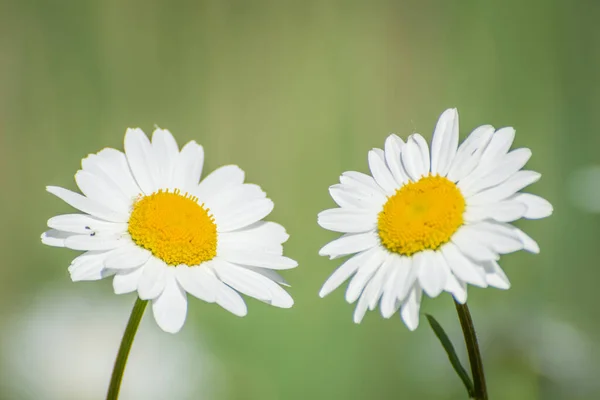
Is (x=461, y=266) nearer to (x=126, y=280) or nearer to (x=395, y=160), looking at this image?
(x=395, y=160)

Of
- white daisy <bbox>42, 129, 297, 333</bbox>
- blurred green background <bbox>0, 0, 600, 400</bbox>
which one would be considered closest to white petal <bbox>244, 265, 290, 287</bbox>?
white daisy <bbox>42, 129, 297, 333</bbox>

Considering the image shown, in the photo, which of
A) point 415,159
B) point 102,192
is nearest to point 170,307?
point 102,192

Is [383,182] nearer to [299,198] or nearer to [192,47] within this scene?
[299,198]

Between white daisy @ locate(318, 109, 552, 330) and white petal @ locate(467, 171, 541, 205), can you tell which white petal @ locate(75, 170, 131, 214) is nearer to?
white daisy @ locate(318, 109, 552, 330)

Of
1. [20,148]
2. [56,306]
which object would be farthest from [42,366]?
[20,148]

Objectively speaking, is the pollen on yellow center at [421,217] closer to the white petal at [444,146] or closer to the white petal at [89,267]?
the white petal at [444,146]

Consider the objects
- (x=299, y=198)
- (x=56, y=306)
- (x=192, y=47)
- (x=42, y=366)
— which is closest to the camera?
(x=42, y=366)
